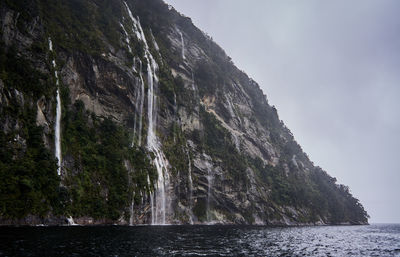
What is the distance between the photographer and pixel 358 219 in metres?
139

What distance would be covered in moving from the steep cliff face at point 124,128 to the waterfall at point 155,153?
9.7 inches

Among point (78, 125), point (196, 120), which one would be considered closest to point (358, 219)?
point (196, 120)

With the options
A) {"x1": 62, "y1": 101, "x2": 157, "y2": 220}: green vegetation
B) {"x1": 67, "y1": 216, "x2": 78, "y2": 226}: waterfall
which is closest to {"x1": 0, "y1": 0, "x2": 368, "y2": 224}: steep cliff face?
{"x1": 62, "y1": 101, "x2": 157, "y2": 220}: green vegetation

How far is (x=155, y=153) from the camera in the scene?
52.7 metres

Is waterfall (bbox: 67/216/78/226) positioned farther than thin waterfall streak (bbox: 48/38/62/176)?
No

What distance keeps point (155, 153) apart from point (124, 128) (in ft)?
23.8

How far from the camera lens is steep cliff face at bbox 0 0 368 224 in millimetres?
30828

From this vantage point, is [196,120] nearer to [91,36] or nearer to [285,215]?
[91,36]

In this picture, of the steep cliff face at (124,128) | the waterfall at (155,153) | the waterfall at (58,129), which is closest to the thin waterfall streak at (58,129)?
the waterfall at (58,129)

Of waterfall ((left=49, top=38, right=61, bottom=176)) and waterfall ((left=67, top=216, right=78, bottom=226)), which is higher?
waterfall ((left=49, top=38, right=61, bottom=176))

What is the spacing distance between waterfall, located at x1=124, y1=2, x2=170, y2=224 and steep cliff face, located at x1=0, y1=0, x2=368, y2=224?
247 millimetres

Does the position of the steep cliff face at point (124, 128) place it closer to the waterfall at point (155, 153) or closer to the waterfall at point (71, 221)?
A: the waterfall at point (155, 153)

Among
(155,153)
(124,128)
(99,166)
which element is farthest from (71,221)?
(155,153)

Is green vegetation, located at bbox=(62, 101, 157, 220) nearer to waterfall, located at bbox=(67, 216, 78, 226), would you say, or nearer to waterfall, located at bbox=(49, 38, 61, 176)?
waterfall, located at bbox=(67, 216, 78, 226)
